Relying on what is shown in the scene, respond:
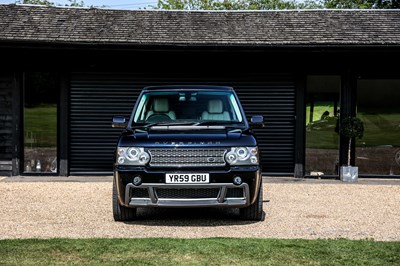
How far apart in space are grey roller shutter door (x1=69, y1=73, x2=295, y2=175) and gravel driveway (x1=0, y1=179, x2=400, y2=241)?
102 inches

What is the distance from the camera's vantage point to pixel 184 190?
7.88m

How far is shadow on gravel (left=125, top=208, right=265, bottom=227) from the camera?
8.30m

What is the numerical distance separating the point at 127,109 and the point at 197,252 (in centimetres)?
937

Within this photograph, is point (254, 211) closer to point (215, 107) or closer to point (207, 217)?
point (207, 217)

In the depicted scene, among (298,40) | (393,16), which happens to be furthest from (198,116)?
(393,16)

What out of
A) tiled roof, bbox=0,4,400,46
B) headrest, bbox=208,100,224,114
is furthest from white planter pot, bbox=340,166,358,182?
headrest, bbox=208,100,224,114

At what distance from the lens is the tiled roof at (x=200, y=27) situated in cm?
1436

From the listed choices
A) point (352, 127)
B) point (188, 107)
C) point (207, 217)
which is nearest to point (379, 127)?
point (352, 127)

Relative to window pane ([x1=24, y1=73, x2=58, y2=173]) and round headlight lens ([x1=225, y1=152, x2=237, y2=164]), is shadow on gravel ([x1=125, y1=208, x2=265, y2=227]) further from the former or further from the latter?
window pane ([x1=24, y1=73, x2=58, y2=173])

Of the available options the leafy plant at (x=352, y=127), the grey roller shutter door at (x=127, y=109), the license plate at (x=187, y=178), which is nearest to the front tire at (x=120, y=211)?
the license plate at (x=187, y=178)

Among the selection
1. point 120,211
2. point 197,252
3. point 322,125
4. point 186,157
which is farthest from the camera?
point 322,125

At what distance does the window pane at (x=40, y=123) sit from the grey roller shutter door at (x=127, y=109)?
1.48ft

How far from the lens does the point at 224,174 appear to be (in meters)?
7.86

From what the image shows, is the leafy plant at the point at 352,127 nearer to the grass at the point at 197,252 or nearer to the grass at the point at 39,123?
the grass at the point at 39,123
